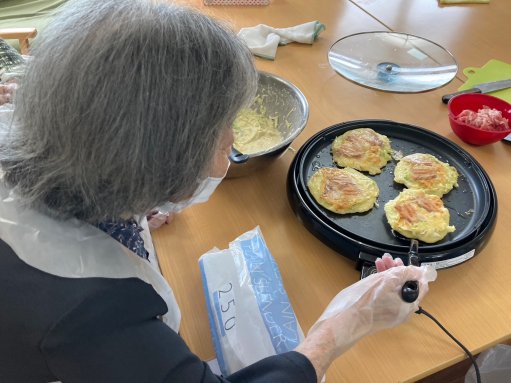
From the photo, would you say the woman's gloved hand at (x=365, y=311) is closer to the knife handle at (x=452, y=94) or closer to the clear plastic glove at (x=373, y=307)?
the clear plastic glove at (x=373, y=307)

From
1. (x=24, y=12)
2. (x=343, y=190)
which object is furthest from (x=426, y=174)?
(x=24, y=12)

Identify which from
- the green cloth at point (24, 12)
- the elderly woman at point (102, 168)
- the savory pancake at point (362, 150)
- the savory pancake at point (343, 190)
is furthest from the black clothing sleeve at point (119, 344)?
the green cloth at point (24, 12)

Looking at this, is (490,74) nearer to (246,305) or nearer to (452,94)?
(452,94)

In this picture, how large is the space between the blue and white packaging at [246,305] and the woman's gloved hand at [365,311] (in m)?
0.07

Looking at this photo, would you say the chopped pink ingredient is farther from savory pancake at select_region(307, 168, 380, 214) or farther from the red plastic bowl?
savory pancake at select_region(307, 168, 380, 214)

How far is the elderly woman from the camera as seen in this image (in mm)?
563

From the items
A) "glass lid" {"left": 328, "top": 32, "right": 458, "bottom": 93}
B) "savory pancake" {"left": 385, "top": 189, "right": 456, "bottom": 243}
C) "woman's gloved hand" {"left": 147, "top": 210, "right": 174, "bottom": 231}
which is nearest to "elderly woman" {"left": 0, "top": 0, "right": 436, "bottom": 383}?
"woman's gloved hand" {"left": 147, "top": 210, "right": 174, "bottom": 231}

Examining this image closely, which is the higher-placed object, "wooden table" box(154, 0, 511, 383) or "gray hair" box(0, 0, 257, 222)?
"gray hair" box(0, 0, 257, 222)

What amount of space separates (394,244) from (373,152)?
30 cm

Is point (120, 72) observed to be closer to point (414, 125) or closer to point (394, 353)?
point (394, 353)

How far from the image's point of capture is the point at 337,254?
1.01 meters

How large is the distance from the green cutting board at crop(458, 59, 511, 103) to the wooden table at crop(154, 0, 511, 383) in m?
0.04

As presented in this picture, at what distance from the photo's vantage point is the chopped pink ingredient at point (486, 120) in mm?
1286

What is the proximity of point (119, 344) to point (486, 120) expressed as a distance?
1.17m
